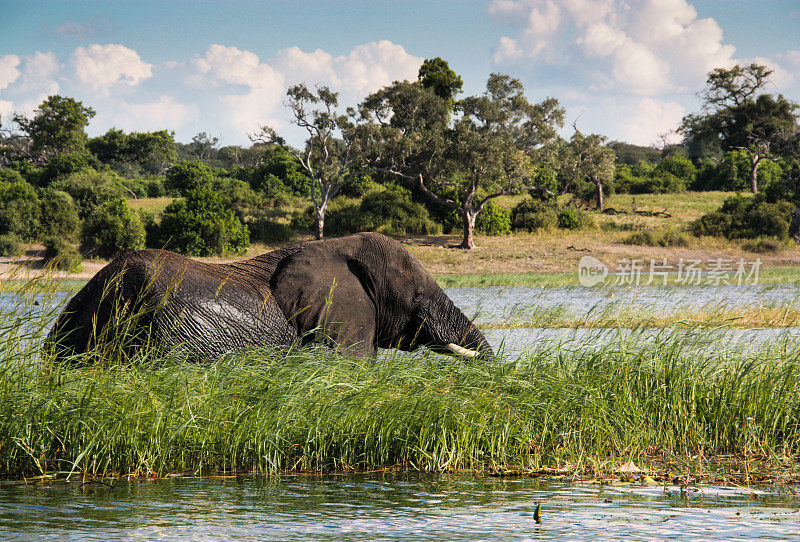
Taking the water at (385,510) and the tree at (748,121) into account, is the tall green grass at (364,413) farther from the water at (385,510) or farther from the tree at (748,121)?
the tree at (748,121)

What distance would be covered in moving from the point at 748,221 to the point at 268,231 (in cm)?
2342

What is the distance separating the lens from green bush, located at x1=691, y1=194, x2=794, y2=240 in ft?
128

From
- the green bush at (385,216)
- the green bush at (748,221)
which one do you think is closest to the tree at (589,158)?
the green bush at (748,221)

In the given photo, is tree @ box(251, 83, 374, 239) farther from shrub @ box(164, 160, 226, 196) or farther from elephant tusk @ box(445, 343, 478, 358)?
elephant tusk @ box(445, 343, 478, 358)

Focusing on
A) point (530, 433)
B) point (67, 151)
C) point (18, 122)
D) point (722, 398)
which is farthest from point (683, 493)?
point (18, 122)

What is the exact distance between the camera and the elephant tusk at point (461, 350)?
300 inches

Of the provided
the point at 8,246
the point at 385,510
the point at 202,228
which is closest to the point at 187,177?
the point at 202,228

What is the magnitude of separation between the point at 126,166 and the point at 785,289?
2408 inches

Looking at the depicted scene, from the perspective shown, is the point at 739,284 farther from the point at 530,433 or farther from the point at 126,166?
the point at 126,166

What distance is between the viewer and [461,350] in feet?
25.6

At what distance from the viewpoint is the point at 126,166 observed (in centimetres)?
7400

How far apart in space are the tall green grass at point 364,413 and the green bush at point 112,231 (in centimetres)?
2975

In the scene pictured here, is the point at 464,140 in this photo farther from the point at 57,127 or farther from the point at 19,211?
the point at 57,127

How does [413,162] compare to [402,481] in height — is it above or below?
above
